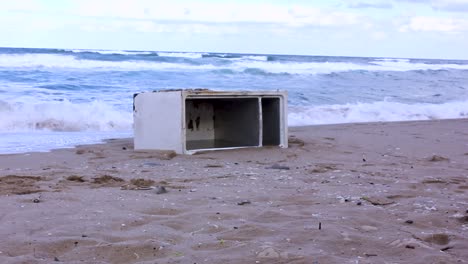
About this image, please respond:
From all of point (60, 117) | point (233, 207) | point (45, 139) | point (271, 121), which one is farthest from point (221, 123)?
point (233, 207)

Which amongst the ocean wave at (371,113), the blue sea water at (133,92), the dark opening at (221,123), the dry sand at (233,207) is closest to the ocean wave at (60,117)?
the blue sea water at (133,92)

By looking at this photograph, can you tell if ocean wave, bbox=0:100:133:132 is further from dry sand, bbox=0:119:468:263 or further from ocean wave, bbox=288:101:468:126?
dry sand, bbox=0:119:468:263

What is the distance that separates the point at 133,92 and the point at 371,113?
5.60 metres

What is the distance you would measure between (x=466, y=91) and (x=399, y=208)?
17.9 meters

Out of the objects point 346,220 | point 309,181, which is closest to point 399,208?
point 346,220

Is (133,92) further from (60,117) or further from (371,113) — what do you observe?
(371,113)

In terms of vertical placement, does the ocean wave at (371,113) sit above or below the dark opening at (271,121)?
below

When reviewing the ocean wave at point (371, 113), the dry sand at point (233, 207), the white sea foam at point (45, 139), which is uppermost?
the dry sand at point (233, 207)

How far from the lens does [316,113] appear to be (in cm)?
1252

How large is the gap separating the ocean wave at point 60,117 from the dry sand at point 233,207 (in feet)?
10.8

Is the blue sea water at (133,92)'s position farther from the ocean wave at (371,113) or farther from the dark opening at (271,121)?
the dark opening at (271,121)

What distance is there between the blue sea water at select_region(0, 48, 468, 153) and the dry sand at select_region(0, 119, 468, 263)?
2420mm

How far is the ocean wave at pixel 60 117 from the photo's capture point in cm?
987

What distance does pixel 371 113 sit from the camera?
43.5ft
